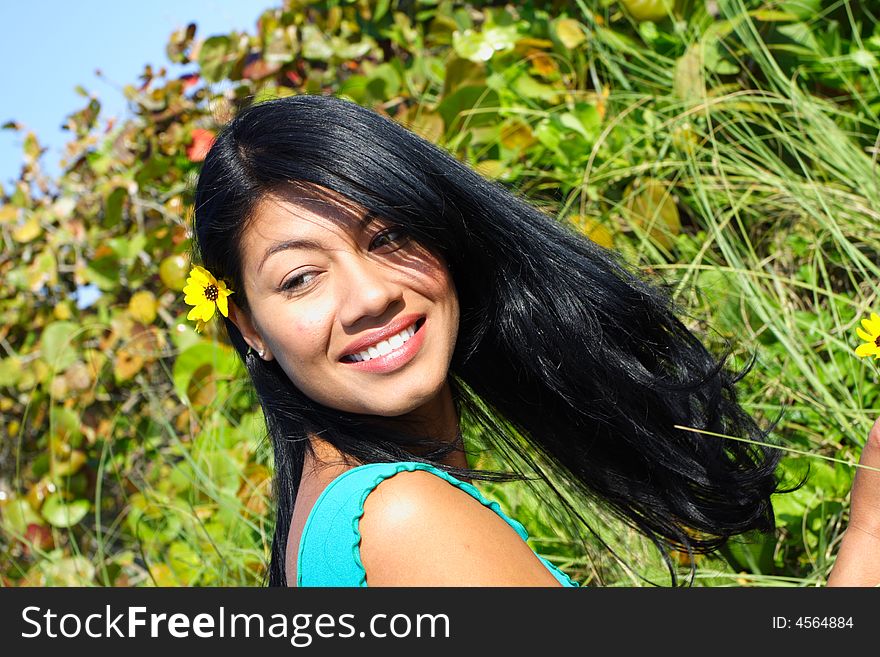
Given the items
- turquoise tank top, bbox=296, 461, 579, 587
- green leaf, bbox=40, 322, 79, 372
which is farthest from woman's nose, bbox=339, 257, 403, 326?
green leaf, bbox=40, 322, 79, 372

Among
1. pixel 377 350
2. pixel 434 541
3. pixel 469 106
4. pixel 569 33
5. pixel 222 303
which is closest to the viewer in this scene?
pixel 434 541

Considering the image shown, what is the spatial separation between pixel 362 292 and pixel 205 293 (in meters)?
0.33

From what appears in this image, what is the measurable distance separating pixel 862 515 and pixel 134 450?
263cm

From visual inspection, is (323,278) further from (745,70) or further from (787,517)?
(745,70)

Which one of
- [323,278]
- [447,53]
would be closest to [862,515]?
[323,278]

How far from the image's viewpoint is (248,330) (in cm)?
148

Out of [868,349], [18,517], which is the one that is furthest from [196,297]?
[18,517]

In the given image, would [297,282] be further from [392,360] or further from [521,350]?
[521,350]

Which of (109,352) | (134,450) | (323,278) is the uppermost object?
(323,278)

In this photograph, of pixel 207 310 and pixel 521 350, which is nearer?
pixel 207 310

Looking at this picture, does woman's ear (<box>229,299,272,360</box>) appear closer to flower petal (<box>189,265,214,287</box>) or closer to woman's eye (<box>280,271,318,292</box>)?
flower petal (<box>189,265,214,287</box>)

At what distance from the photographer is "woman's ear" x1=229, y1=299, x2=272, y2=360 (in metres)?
1.47

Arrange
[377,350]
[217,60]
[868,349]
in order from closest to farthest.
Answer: [868,349], [377,350], [217,60]
